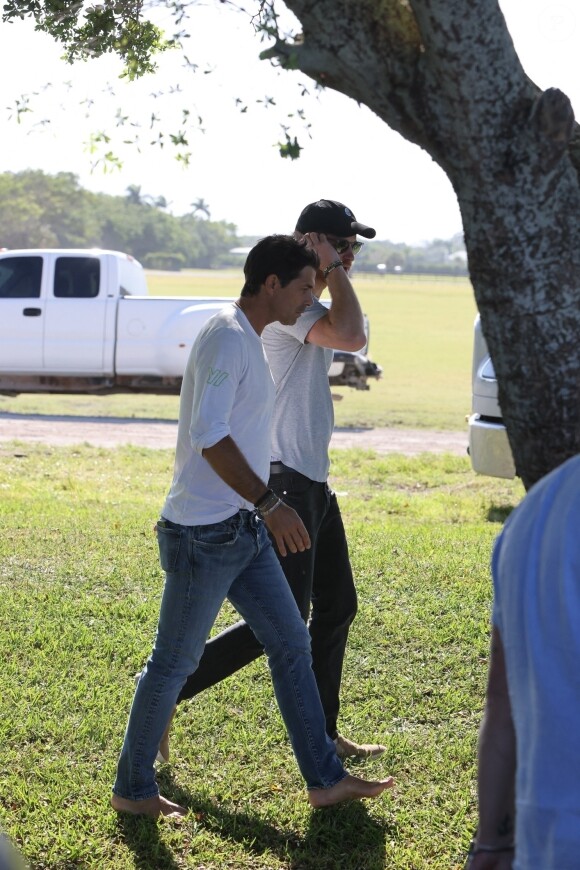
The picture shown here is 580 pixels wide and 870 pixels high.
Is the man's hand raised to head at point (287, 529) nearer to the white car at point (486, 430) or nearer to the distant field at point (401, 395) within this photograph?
the distant field at point (401, 395)

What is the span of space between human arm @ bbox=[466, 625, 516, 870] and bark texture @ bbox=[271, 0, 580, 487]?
793 millimetres

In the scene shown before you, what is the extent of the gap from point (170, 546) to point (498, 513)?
21.8ft

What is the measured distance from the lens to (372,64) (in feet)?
9.16

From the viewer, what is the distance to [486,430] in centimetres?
975

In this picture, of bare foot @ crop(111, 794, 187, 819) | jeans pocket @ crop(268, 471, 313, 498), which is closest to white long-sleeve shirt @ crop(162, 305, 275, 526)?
jeans pocket @ crop(268, 471, 313, 498)

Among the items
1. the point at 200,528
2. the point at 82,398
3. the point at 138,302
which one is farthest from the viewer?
the point at 82,398

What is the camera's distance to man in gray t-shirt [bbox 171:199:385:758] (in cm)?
425

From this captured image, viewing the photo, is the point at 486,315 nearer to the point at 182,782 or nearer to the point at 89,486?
the point at 182,782

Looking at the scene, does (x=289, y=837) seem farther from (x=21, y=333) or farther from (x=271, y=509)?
(x=21, y=333)

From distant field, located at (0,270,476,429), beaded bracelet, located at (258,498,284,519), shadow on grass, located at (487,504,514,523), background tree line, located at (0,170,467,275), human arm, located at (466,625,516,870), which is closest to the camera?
human arm, located at (466,625,516,870)

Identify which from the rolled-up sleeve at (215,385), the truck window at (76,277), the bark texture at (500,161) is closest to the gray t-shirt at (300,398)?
the rolled-up sleeve at (215,385)

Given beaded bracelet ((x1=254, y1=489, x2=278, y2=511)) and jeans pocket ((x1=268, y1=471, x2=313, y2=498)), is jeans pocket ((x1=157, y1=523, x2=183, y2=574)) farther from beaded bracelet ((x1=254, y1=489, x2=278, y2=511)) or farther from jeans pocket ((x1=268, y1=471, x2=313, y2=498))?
jeans pocket ((x1=268, y1=471, x2=313, y2=498))

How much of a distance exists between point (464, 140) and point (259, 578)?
1.79 meters

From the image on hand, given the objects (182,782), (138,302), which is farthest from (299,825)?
(138,302)
